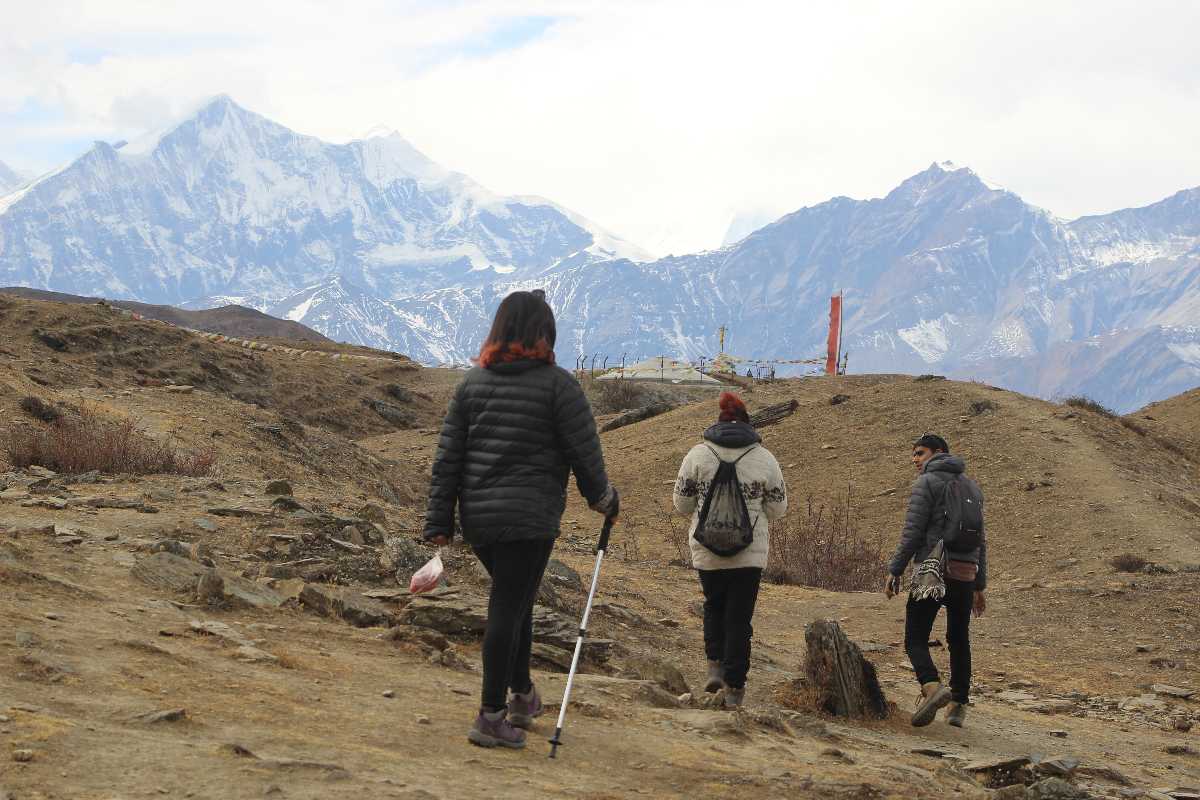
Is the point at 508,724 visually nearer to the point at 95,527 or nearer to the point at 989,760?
the point at 989,760

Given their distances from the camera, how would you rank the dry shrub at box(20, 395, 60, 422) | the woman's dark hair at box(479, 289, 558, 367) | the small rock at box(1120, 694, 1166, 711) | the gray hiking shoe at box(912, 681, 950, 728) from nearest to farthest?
the woman's dark hair at box(479, 289, 558, 367)
the gray hiking shoe at box(912, 681, 950, 728)
the small rock at box(1120, 694, 1166, 711)
the dry shrub at box(20, 395, 60, 422)

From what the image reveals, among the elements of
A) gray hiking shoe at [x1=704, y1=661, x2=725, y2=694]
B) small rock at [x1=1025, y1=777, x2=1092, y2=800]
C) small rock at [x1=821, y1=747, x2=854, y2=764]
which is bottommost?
small rock at [x1=821, y1=747, x2=854, y2=764]

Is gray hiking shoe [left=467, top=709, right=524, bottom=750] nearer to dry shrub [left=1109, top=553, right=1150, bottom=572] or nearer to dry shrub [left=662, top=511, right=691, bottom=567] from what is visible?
dry shrub [left=662, top=511, right=691, bottom=567]

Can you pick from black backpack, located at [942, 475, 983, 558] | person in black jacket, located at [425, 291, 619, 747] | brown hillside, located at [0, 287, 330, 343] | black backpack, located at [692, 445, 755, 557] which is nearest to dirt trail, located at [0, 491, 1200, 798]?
person in black jacket, located at [425, 291, 619, 747]

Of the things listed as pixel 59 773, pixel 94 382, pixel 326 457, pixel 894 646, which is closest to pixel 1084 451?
pixel 894 646

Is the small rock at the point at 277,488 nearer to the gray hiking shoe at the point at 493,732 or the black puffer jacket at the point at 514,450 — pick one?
the black puffer jacket at the point at 514,450

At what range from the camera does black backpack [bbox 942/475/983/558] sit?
924cm

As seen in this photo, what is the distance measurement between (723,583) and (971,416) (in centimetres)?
1981

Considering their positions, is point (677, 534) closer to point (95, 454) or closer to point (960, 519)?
point (95, 454)

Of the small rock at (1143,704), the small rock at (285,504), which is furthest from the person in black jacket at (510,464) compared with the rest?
the small rock at (1143,704)

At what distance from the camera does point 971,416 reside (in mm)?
26984

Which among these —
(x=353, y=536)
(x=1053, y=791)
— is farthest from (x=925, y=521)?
(x=353, y=536)

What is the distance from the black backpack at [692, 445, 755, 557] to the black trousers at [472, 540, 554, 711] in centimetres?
202

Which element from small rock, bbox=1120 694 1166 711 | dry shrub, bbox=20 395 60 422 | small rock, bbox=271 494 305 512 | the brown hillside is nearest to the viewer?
small rock, bbox=1120 694 1166 711
